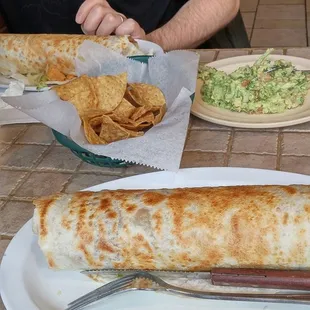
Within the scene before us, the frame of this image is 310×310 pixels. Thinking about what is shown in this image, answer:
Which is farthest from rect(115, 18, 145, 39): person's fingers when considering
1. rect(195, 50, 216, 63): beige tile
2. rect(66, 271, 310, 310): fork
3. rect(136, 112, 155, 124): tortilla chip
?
rect(66, 271, 310, 310): fork

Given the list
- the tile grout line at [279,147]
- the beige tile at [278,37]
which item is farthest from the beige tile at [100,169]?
the beige tile at [278,37]

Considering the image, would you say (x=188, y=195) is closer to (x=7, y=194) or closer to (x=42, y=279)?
→ (x=42, y=279)

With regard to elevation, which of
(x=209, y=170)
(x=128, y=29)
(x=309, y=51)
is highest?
(x=209, y=170)

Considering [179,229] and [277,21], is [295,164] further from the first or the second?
[277,21]

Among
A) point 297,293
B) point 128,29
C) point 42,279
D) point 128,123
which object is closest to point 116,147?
point 128,123

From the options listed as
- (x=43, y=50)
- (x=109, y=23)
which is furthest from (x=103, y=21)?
(x=43, y=50)

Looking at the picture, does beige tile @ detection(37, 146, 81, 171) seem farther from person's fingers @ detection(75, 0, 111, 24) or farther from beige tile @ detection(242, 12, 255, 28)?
beige tile @ detection(242, 12, 255, 28)

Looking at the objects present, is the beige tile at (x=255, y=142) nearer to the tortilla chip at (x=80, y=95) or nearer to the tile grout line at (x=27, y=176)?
the tortilla chip at (x=80, y=95)
